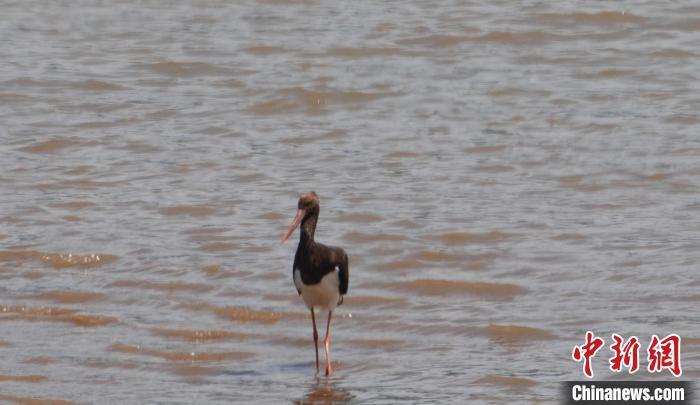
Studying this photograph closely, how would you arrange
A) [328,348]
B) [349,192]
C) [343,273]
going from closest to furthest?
1. [328,348]
2. [343,273]
3. [349,192]

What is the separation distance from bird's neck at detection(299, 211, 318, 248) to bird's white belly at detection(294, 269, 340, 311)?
178mm

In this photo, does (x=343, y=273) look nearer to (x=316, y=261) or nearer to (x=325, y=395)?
(x=316, y=261)

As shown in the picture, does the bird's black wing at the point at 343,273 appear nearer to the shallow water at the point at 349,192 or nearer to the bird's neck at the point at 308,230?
the bird's neck at the point at 308,230

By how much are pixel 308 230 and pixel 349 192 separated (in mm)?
3456

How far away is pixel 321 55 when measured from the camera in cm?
1778

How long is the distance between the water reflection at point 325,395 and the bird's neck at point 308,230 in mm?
1027

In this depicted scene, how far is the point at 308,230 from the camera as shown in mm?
9141

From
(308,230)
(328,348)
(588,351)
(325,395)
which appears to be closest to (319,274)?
(308,230)

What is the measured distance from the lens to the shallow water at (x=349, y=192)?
883cm

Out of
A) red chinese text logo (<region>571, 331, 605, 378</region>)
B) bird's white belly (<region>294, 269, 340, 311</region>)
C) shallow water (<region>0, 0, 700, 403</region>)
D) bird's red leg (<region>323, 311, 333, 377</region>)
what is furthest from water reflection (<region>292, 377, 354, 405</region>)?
red chinese text logo (<region>571, 331, 605, 378</region>)

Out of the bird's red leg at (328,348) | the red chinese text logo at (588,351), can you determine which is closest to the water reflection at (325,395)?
the bird's red leg at (328,348)

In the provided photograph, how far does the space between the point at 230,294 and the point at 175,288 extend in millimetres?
393

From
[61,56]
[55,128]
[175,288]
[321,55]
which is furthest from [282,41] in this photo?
[175,288]

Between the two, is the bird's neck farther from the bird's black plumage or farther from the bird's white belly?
the bird's white belly
